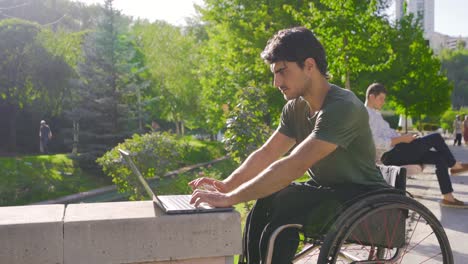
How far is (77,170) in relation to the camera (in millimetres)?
20625

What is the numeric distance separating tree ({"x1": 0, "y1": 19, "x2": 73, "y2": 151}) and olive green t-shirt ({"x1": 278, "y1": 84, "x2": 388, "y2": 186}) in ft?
81.6

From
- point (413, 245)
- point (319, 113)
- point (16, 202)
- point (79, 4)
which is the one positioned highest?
point (79, 4)

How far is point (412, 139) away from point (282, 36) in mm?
3759

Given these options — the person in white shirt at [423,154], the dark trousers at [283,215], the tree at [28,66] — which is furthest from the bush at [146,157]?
the tree at [28,66]

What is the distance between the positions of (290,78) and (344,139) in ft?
1.44

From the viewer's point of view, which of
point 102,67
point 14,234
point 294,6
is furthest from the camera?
point 102,67

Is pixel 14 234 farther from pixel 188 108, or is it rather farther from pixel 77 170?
pixel 188 108

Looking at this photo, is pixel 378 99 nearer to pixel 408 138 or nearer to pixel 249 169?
pixel 408 138

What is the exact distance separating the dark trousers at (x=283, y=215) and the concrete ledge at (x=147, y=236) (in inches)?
5.7

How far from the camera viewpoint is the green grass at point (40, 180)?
16375 millimetres

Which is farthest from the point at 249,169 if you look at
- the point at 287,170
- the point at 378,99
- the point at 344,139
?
the point at 378,99

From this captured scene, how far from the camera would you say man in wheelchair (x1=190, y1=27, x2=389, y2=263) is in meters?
2.63

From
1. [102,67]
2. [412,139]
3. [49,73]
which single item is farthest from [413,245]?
[49,73]

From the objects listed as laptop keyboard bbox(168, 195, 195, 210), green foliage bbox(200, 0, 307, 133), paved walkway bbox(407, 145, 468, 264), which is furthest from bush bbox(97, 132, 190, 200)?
laptop keyboard bbox(168, 195, 195, 210)
